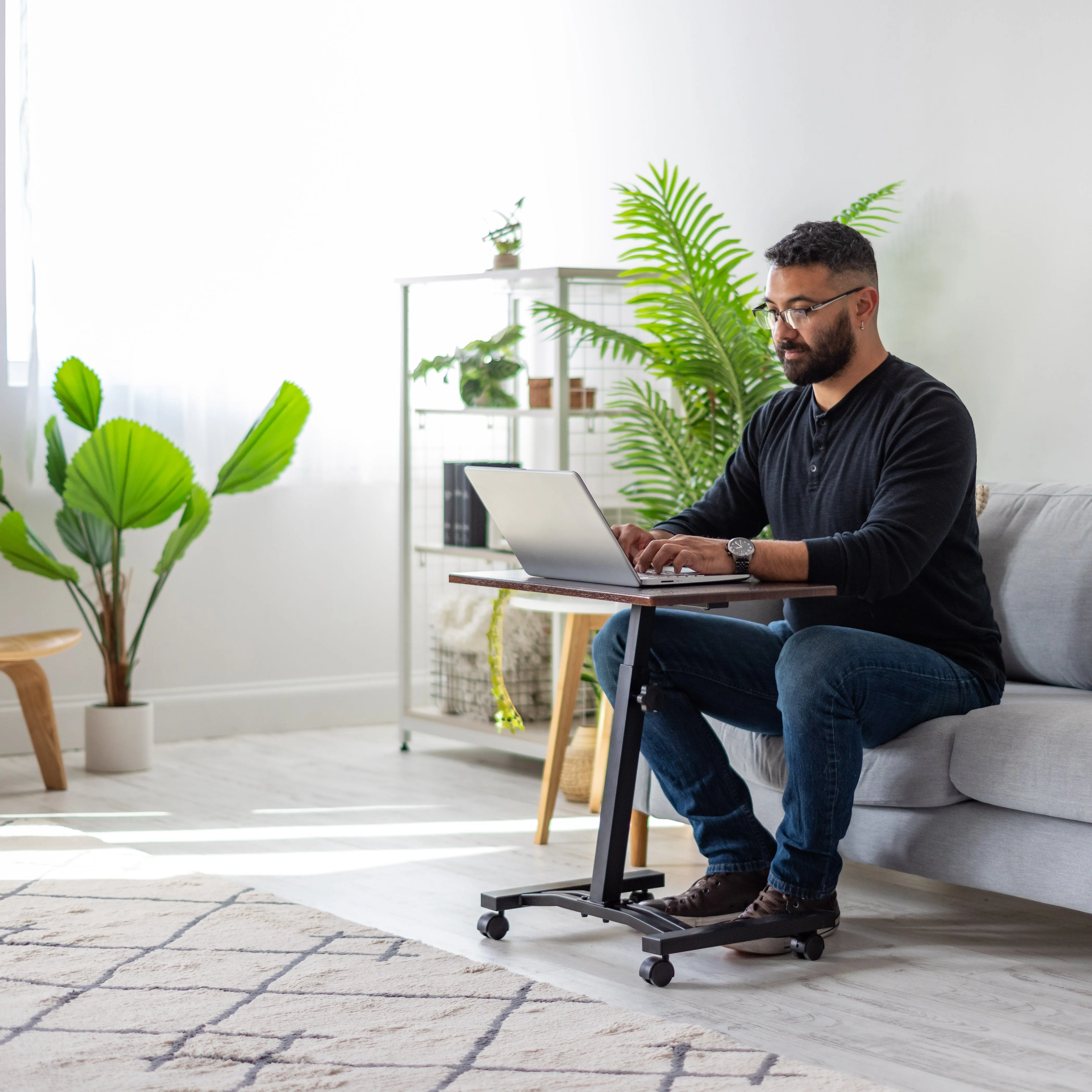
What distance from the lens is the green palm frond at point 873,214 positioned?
345 cm

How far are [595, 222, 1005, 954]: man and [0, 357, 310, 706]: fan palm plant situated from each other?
1.63m

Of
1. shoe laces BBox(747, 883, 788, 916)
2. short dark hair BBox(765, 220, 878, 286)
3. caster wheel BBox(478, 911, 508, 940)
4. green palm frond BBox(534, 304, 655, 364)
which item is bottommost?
caster wheel BBox(478, 911, 508, 940)

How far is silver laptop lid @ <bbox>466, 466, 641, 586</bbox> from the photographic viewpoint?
87.4 inches

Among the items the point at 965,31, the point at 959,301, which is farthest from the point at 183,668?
the point at 965,31

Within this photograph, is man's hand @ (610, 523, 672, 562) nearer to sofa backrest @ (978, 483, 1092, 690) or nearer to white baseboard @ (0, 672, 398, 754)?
sofa backrest @ (978, 483, 1092, 690)

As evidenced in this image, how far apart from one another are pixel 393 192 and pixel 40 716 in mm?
1991

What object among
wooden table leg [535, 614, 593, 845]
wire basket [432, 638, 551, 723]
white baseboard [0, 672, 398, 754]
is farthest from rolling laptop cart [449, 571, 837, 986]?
white baseboard [0, 672, 398, 754]

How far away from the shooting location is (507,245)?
420cm

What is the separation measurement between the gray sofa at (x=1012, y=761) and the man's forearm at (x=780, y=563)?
0.38m

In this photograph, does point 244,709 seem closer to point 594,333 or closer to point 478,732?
point 478,732

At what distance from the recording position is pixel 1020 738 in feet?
7.84

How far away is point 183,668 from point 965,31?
2.71 metres

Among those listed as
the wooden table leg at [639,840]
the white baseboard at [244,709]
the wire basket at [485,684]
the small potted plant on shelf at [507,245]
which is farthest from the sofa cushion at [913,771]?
the white baseboard at [244,709]

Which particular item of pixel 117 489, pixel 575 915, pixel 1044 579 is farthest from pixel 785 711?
pixel 117 489
